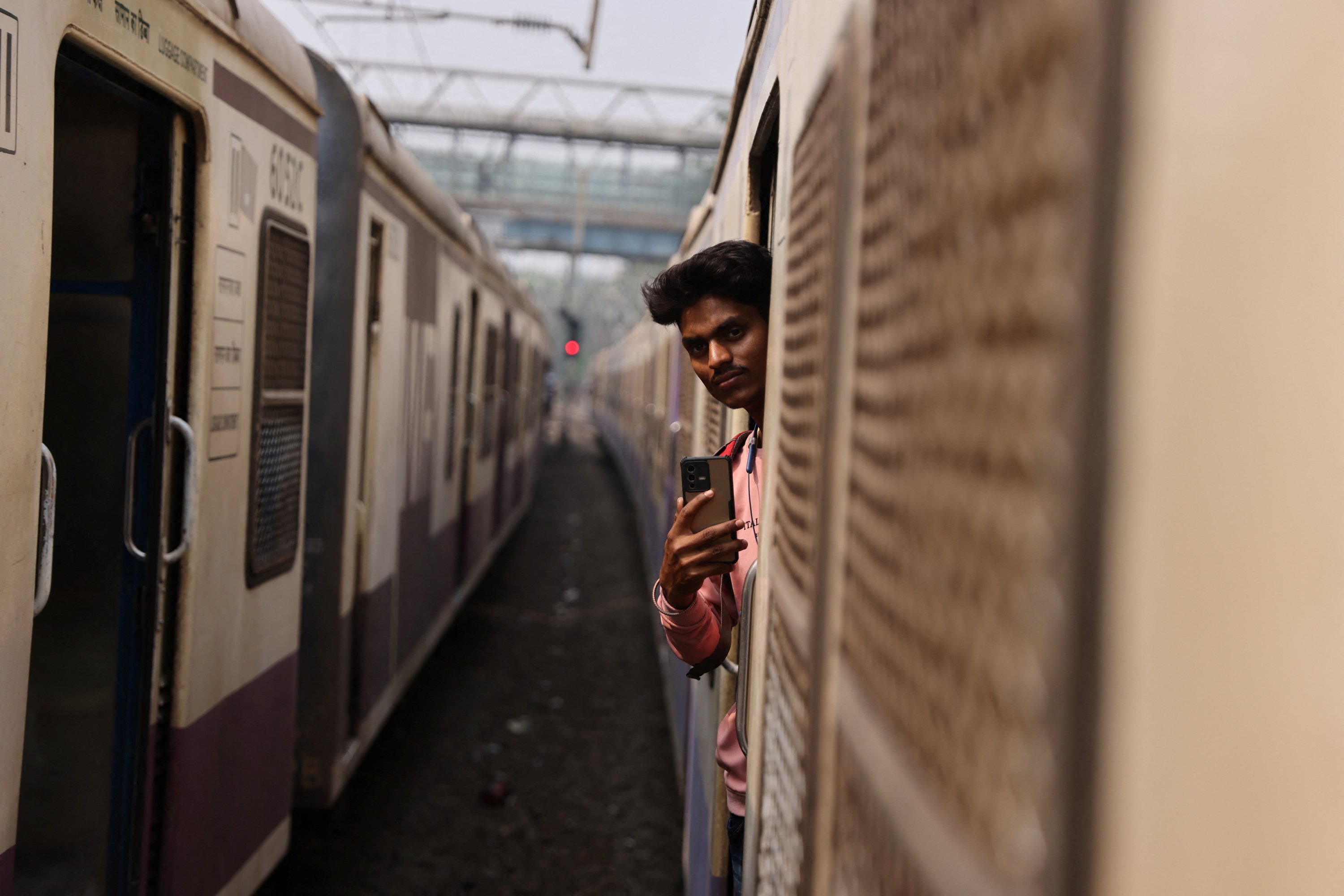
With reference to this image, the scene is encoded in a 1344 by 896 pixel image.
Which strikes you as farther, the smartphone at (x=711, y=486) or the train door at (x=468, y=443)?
the train door at (x=468, y=443)

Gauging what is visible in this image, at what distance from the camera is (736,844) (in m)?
2.18

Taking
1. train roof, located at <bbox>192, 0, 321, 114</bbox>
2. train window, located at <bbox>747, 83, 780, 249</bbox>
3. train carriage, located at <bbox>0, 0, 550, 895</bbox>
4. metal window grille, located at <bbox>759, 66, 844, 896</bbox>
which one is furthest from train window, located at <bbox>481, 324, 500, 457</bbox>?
metal window grille, located at <bbox>759, 66, 844, 896</bbox>

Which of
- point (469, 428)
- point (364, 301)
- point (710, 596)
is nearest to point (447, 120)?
point (469, 428)

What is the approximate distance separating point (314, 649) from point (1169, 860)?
4.20 meters

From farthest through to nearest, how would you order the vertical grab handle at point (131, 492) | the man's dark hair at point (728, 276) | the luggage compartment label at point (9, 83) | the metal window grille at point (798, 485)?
the vertical grab handle at point (131, 492) → the man's dark hair at point (728, 276) → the luggage compartment label at point (9, 83) → the metal window grille at point (798, 485)

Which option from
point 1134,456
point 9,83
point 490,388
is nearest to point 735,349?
point 9,83

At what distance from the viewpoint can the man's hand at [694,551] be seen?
6.15 ft

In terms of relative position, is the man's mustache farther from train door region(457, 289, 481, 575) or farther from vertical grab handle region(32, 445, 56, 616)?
train door region(457, 289, 481, 575)

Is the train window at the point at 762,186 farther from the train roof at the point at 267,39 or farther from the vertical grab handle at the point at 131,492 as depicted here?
the vertical grab handle at the point at 131,492

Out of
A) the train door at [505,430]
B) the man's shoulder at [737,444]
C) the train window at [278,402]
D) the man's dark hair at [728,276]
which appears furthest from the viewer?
the train door at [505,430]

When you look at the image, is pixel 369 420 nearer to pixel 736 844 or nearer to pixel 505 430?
pixel 736 844

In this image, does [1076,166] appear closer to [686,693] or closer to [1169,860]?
[1169,860]

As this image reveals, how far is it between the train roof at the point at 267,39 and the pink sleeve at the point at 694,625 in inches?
73.1

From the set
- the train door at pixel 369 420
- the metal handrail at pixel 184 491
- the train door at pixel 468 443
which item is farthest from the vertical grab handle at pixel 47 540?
the train door at pixel 468 443
